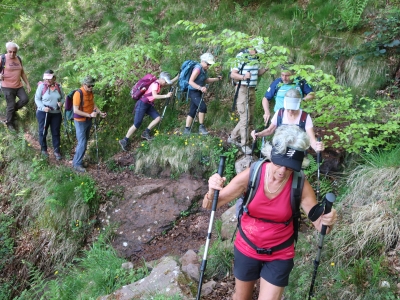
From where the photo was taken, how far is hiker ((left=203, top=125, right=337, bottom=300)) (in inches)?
123

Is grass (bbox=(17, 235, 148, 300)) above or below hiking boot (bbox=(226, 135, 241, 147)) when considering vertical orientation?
below

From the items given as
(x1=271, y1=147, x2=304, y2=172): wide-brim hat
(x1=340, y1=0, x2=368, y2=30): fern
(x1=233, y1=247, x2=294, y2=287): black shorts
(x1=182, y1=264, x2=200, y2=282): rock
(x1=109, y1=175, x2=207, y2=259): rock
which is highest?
(x1=340, y1=0, x2=368, y2=30): fern

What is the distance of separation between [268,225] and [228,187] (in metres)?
0.52

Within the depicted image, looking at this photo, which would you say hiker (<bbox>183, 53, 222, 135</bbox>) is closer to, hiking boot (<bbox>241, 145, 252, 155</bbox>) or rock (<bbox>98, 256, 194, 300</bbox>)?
hiking boot (<bbox>241, 145, 252, 155</bbox>)

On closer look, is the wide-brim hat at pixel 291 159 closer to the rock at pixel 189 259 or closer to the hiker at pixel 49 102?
the rock at pixel 189 259

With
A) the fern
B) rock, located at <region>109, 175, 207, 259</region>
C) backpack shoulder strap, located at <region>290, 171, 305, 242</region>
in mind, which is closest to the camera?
backpack shoulder strap, located at <region>290, 171, 305, 242</region>

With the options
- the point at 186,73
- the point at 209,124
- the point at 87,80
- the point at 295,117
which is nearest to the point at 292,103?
the point at 295,117

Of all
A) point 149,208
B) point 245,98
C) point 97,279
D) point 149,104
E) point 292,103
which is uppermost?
point 292,103

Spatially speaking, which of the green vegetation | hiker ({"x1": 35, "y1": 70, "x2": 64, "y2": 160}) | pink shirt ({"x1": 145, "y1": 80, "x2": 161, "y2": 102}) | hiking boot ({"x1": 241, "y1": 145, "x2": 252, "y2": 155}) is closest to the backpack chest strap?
the green vegetation

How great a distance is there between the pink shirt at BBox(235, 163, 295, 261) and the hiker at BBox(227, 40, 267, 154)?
14.4 ft

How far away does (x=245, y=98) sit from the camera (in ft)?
Answer: 25.6

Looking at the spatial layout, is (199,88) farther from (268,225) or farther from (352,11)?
(268,225)

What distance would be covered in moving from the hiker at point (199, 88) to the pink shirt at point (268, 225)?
513 cm

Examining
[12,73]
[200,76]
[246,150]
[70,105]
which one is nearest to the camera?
[246,150]
